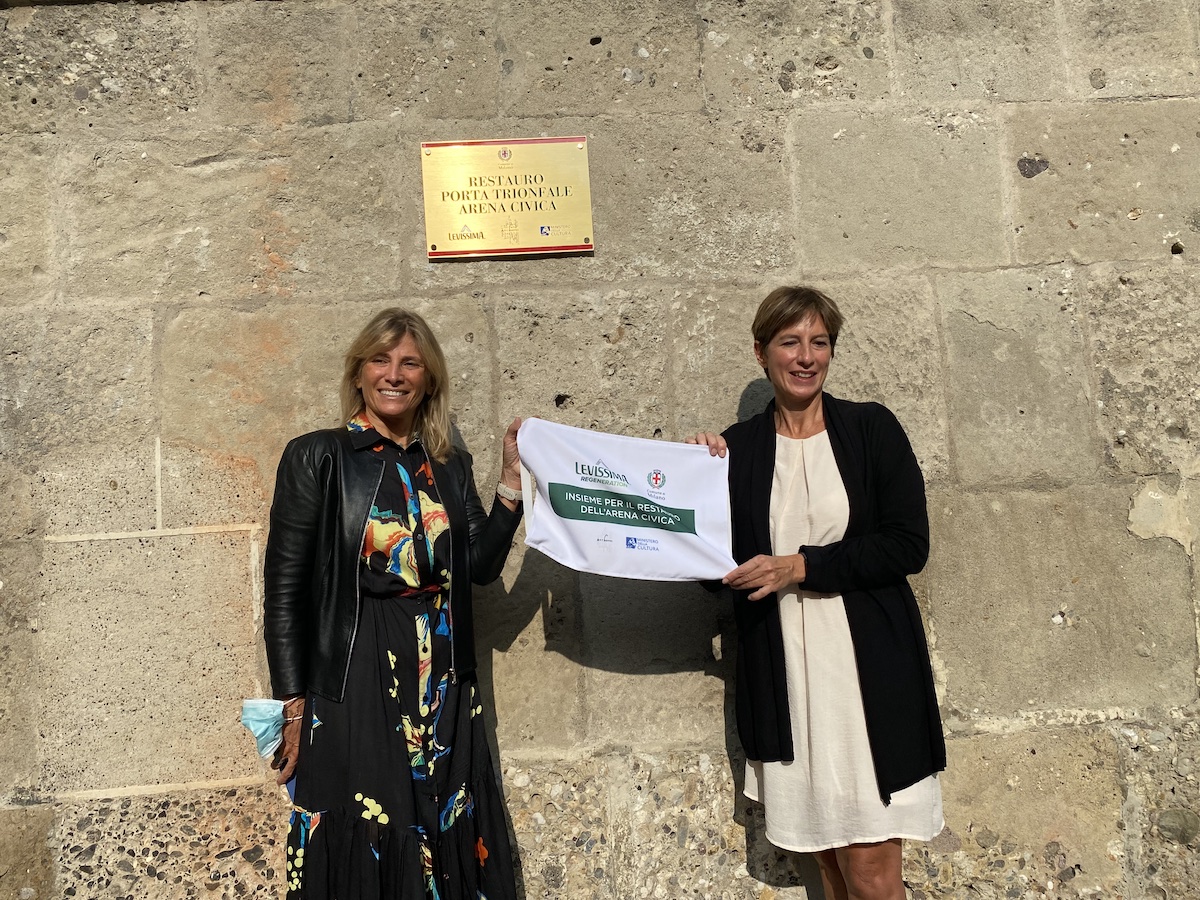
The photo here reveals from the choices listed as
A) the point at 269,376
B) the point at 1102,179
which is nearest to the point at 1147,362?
the point at 1102,179

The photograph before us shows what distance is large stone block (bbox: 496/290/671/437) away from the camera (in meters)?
3.07

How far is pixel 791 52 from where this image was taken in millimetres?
3191

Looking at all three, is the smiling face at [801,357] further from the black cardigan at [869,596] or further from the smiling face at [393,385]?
the smiling face at [393,385]

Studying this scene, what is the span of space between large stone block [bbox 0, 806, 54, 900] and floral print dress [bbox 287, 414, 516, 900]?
1.10 meters

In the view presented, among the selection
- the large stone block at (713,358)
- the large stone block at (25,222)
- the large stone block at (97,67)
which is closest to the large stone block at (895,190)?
the large stone block at (713,358)

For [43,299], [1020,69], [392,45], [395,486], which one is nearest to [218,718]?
[395,486]

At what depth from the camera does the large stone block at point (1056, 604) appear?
3016 millimetres

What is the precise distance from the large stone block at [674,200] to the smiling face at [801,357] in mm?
593

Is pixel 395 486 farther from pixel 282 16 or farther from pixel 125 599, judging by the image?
pixel 282 16

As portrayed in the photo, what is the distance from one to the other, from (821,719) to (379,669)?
1135 millimetres

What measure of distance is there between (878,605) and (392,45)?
2349mm

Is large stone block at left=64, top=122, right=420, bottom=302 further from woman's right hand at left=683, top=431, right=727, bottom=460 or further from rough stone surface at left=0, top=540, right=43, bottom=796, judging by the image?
→ woman's right hand at left=683, top=431, right=727, bottom=460

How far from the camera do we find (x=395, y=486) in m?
2.45

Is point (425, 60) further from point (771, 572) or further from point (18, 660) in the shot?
point (18, 660)
